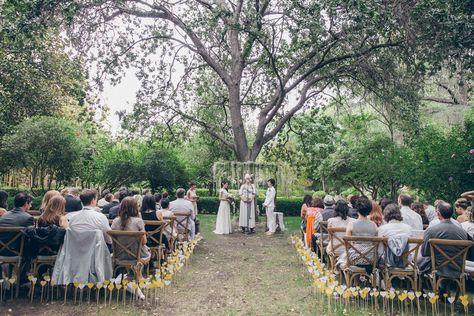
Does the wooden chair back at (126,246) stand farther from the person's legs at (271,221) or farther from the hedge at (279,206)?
the hedge at (279,206)

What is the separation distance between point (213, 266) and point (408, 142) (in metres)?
8.38

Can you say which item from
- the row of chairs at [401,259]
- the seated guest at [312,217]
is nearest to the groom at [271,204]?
the seated guest at [312,217]

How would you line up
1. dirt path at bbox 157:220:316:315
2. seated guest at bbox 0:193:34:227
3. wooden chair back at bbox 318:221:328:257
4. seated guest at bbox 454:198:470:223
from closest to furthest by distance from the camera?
dirt path at bbox 157:220:316:315 → seated guest at bbox 0:193:34:227 → seated guest at bbox 454:198:470:223 → wooden chair back at bbox 318:221:328:257

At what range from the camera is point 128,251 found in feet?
17.6

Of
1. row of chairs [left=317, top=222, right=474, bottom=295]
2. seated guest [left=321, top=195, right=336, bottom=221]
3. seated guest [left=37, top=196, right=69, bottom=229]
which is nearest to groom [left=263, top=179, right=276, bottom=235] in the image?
seated guest [left=321, top=195, right=336, bottom=221]

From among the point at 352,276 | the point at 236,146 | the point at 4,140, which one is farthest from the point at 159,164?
the point at 352,276

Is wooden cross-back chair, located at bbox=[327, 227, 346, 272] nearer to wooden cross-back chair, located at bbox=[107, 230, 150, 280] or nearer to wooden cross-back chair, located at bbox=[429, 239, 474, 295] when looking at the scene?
wooden cross-back chair, located at bbox=[429, 239, 474, 295]

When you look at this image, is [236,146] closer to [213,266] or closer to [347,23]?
[347,23]

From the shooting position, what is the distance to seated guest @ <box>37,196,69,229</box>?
530 cm

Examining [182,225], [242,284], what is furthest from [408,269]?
[182,225]

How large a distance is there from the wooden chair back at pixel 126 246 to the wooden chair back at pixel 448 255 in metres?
3.86

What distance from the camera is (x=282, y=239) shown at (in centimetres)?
1109

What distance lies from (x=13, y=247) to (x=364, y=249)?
4908 mm

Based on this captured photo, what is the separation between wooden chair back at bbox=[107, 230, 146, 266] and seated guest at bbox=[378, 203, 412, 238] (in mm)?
3448
